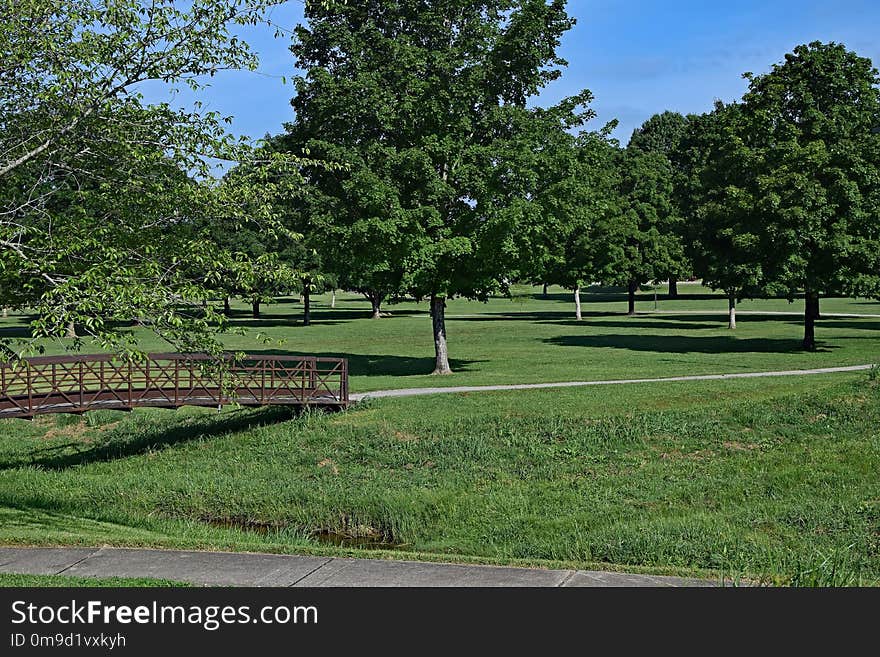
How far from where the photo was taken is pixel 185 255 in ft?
43.8

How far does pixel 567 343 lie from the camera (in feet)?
166

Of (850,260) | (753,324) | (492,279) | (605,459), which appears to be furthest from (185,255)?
(753,324)

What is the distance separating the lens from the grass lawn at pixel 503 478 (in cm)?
1488

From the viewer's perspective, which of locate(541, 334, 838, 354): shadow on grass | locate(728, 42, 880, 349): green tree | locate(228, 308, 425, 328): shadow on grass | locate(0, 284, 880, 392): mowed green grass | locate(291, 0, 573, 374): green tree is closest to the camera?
locate(291, 0, 573, 374): green tree

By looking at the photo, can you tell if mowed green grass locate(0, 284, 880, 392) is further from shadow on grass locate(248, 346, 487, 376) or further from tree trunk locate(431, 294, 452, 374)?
tree trunk locate(431, 294, 452, 374)

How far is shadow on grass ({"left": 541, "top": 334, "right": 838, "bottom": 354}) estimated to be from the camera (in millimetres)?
43938

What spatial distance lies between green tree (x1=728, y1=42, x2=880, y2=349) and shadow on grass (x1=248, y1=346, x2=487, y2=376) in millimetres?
13456

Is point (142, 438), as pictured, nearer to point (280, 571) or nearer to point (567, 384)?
point (567, 384)

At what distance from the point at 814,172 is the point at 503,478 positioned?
26.2 m

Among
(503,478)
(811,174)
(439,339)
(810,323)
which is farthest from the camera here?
(810,323)

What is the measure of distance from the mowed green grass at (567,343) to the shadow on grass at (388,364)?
5cm

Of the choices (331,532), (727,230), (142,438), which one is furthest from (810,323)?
(331,532)

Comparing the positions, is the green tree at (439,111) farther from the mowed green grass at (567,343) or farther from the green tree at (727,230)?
the green tree at (727,230)

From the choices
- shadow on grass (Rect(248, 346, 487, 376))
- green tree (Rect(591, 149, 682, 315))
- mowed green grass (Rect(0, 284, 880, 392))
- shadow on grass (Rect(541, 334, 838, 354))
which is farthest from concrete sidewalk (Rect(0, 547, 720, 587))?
green tree (Rect(591, 149, 682, 315))
